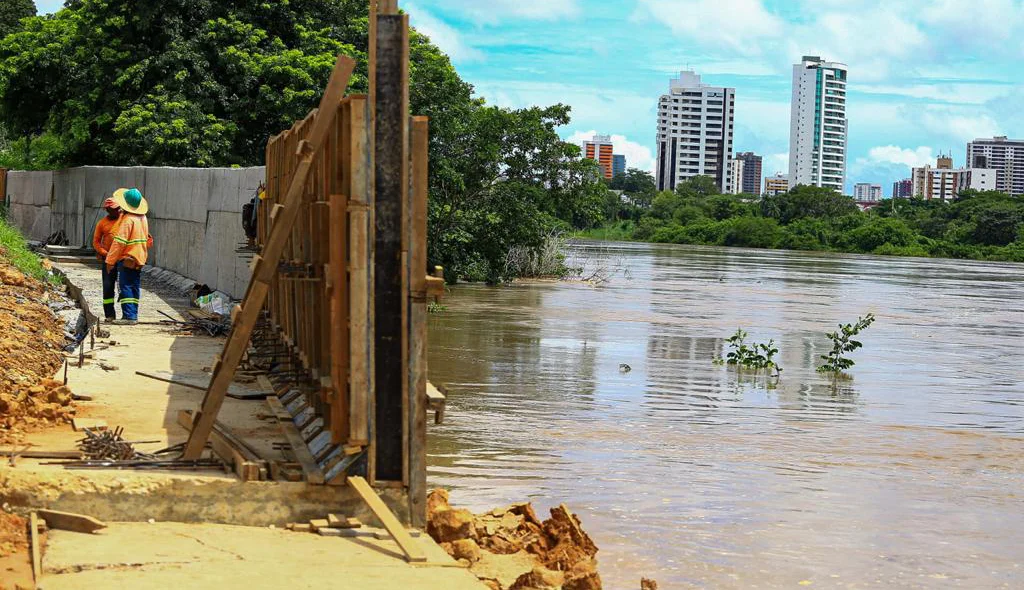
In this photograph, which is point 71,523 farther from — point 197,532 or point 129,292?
point 129,292

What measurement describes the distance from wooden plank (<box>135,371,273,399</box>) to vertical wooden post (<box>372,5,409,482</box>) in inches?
125

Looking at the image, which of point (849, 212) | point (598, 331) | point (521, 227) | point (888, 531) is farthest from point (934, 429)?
point (849, 212)

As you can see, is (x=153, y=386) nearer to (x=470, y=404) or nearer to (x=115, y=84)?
(x=470, y=404)

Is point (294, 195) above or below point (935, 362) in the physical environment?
above

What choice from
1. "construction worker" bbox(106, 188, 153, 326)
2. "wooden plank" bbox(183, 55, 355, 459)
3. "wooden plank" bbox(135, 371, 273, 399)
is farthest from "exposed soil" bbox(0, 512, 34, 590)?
"construction worker" bbox(106, 188, 153, 326)

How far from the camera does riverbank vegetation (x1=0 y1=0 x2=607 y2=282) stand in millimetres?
28094

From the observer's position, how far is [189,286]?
18672 millimetres

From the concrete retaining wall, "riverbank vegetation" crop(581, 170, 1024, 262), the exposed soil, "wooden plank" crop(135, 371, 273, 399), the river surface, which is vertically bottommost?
the river surface

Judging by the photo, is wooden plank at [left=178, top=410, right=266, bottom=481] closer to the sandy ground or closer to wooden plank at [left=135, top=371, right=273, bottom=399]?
the sandy ground

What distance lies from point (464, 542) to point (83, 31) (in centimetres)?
2641

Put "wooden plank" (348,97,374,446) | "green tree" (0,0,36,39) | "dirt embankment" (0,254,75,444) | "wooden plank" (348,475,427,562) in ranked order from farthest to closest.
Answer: "green tree" (0,0,36,39) < "dirt embankment" (0,254,75,444) < "wooden plank" (348,97,374,446) < "wooden plank" (348,475,427,562)

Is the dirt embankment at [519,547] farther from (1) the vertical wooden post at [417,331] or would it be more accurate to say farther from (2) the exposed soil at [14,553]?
(2) the exposed soil at [14,553]

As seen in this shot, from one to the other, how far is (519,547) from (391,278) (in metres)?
1.71

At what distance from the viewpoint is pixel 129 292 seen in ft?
46.4
